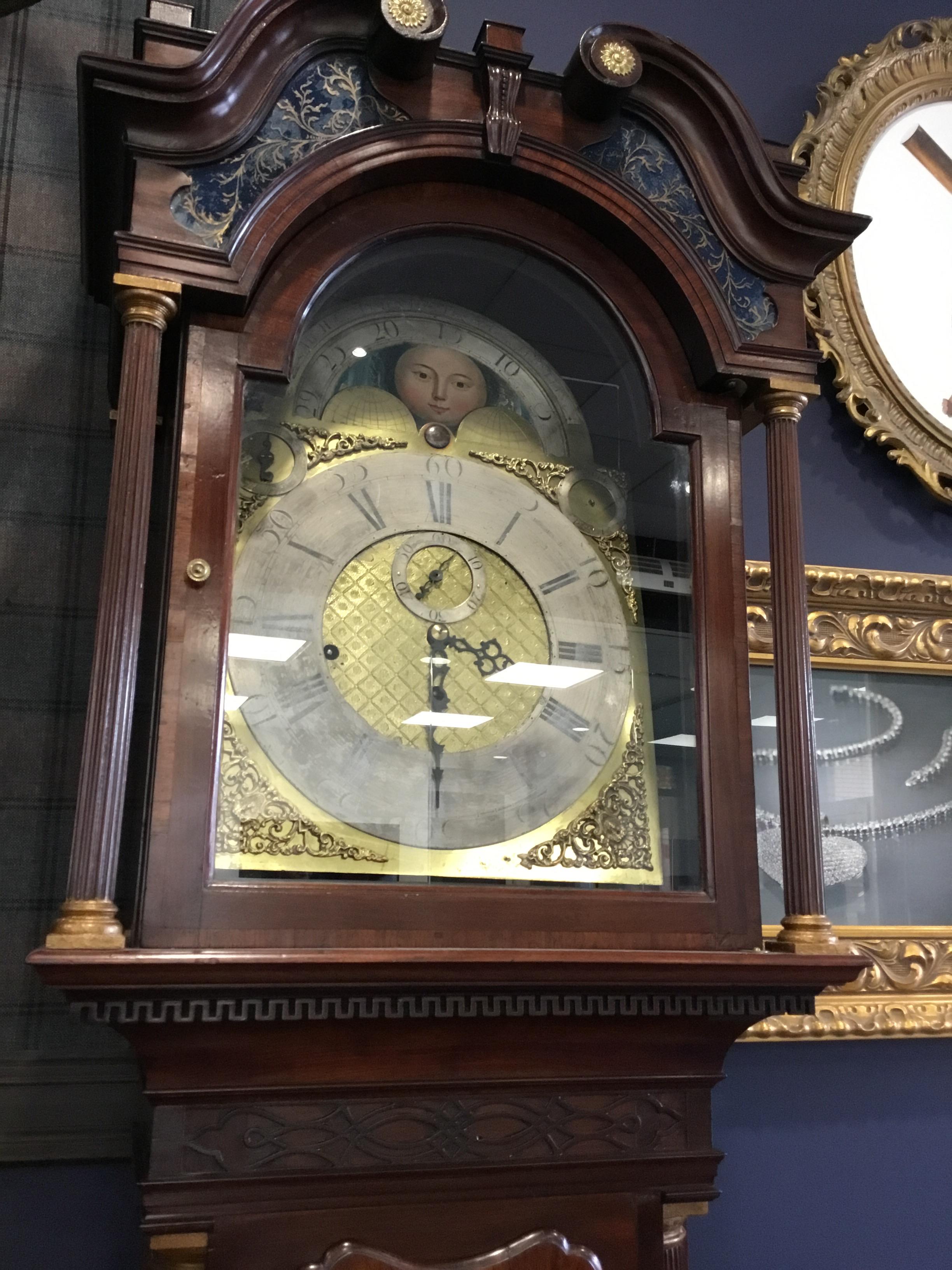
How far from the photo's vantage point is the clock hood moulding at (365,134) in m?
0.90

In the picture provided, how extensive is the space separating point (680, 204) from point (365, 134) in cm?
28

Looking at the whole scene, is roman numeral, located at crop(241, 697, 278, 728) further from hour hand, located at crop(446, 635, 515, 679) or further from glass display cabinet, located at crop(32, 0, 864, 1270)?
hour hand, located at crop(446, 635, 515, 679)

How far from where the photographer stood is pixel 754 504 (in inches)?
56.4

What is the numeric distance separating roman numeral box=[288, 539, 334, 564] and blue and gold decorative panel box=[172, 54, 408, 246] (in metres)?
0.23

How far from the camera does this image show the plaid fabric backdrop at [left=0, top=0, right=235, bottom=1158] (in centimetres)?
110

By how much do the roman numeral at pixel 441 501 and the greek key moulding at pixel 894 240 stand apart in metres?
0.72

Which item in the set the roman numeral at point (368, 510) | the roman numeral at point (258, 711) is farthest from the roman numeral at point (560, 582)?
the roman numeral at point (258, 711)

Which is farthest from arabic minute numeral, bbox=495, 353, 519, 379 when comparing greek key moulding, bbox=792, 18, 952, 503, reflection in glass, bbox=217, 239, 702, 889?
greek key moulding, bbox=792, 18, 952, 503

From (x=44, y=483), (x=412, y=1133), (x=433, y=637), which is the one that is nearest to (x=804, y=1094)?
(x=412, y=1133)

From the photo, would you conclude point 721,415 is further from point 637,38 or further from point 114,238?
point 114,238

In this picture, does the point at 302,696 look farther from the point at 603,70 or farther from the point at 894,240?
the point at 894,240

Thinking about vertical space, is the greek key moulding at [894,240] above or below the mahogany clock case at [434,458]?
above

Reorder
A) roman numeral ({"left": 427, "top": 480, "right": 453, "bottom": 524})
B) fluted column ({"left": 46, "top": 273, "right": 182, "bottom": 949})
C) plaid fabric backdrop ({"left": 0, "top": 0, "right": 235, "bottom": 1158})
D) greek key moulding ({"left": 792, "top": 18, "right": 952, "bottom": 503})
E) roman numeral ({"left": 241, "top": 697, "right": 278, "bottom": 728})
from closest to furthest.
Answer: fluted column ({"left": 46, "top": 273, "right": 182, "bottom": 949}) → roman numeral ({"left": 241, "top": 697, "right": 278, "bottom": 728}) → roman numeral ({"left": 427, "top": 480, "right": 453, "bottom": 524}) → plaid fabric backdrop ({"left": 0, "top": 0, "right": 235, "bottom": 1158}) → greek key moulding ({"left": 792, "top": 18, "right": 952, "bottom": 503})

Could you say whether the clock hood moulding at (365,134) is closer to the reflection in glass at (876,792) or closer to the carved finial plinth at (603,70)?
the carved finial plinth at (603,70)
